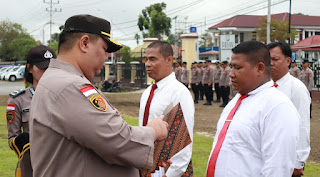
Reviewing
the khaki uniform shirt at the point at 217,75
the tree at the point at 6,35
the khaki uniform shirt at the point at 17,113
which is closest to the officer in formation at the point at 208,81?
the khaki uniform shirt at the point at 217,75

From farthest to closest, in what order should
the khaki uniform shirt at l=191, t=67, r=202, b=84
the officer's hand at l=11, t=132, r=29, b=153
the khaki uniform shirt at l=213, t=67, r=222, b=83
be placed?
the khaki uniform shirt at l=191, t=67, r=202, b=84
the khaki uniform shirt at l=213, t=67, r=222, b=83
the officer's hand at l=11, t=132, r=29, b=153

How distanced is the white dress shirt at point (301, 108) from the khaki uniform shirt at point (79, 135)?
208 centimetres

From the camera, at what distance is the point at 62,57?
2059 millimetres

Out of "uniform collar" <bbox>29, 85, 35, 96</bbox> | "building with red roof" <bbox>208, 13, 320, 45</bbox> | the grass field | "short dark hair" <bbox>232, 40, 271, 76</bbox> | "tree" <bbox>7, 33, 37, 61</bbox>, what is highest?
"building with red roof" <bbox>208, 13, 320, 45</bbox>

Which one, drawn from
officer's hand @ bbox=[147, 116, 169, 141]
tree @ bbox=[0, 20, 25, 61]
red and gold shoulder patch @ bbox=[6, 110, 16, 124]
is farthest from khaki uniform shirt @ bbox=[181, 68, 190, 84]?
tree @ bbox=[0, 20, 25, 61]

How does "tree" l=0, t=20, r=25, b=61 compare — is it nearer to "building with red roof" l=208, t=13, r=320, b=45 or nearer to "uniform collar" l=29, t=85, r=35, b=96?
"building with red roof" l=208, t=13, r=320, b=45

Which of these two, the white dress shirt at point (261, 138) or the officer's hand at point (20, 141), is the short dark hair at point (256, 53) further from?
the officer's hand at point (20, 141)

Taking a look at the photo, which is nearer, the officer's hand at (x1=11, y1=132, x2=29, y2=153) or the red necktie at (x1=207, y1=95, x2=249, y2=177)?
the red necktie at (x1=207, y1=95, x2=249, y2=177)

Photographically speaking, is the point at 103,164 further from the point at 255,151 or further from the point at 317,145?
the point at 317,145

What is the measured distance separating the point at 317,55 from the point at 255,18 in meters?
12.7

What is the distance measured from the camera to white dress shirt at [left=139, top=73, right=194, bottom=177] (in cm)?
329

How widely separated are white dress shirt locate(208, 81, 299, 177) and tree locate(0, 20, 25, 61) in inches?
2886

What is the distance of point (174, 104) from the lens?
11.7ft

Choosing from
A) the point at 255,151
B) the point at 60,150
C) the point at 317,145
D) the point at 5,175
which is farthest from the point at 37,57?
the point at 317,145
